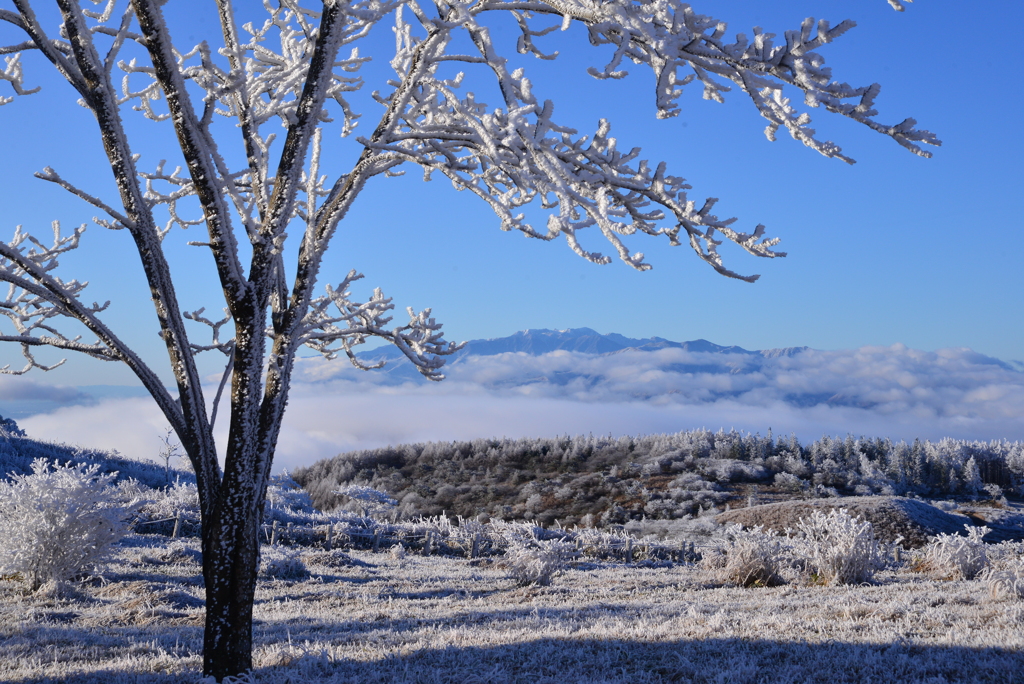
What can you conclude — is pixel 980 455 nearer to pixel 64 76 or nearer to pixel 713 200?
pixel 713 200

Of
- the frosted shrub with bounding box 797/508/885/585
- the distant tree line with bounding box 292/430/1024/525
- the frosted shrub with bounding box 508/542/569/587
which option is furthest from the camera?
the distant tree line with bounding box 292/430/1024/525

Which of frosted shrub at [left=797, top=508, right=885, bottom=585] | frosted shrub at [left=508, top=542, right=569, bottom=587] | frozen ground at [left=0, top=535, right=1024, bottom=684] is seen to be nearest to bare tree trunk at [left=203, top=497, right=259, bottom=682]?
frozen ground at [left=0, top=535, right=1024, bottom=684]

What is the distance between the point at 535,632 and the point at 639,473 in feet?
91.5

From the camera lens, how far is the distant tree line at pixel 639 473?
29844mm

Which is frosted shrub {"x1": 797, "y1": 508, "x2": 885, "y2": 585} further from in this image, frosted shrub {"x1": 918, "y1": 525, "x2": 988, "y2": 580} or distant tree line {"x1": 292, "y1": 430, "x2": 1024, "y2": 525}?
distant tree line {"x1": 292, "y1": 430, "x2": 1024, "y2": 525}

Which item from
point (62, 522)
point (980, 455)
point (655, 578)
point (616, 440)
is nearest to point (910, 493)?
point (980, 455)

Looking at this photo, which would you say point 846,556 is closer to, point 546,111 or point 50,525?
point 546,111

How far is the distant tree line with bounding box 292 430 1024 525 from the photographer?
97.9 feet

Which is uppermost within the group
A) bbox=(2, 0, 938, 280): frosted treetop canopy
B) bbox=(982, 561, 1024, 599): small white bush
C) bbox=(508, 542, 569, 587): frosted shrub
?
bbox=(2, 0, 938, 280): frosted treetop canopy

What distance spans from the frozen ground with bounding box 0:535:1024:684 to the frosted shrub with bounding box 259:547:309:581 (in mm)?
716

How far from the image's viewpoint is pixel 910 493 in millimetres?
32156

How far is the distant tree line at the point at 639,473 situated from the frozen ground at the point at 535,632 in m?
17.9

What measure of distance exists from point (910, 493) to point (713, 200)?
3548 centimetres

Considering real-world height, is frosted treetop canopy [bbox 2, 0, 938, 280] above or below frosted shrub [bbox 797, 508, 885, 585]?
above
